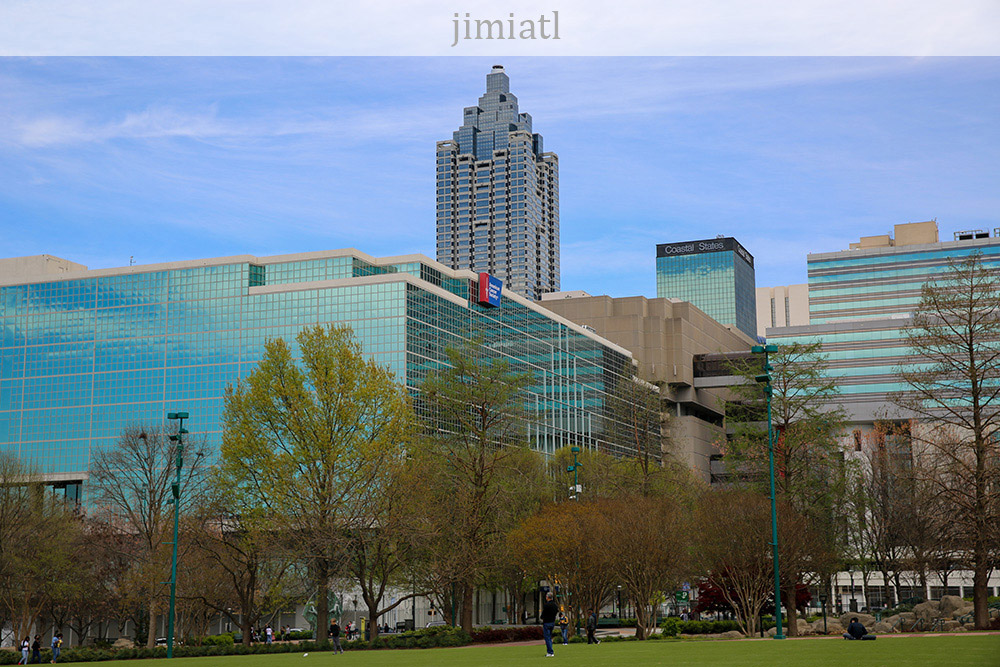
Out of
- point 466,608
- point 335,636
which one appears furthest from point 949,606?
point 335,636

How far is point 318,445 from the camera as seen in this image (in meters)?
48.6

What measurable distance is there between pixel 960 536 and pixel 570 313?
375 feet

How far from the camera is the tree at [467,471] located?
4941 centimetres

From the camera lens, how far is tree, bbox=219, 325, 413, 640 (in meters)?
47.7

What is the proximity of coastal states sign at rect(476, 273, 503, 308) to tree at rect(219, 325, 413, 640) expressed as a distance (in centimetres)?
6642

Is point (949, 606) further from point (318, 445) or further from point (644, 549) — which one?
point (318, 445)

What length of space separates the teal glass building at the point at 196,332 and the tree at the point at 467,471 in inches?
1920

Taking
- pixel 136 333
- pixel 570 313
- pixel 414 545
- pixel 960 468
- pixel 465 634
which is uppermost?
pixel 570 313

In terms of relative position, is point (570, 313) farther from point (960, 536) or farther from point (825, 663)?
point (825, 663)

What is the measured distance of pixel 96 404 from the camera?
389 ft

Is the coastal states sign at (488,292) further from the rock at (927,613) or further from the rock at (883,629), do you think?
the rock at (883,629)

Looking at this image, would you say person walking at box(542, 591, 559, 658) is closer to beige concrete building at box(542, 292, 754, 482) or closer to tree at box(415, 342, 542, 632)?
tree at box(415, 342, 542, 632)

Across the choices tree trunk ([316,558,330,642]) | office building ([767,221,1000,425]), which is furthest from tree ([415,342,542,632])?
office building ([767,221,1000,425])

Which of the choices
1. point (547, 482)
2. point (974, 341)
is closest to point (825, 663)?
point (974, 341)
